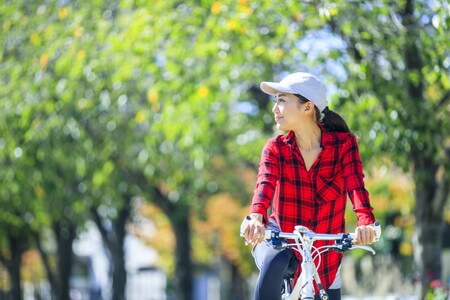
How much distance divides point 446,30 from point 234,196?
18145 mm

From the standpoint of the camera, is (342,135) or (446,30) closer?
(342,135)

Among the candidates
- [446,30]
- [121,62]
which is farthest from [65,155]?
[446,30]

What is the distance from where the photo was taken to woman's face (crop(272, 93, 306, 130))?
6258 millimetres

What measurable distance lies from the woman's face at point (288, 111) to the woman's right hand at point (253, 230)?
Answer: 2.28 ft

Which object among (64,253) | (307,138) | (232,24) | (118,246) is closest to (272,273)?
(307,138)

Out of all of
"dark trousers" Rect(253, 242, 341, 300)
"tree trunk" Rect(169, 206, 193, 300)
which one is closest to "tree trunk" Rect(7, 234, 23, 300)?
"tree trunk" Rect(169, 206, 193, 300)

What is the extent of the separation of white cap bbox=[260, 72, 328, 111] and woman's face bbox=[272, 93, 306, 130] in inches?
2.4

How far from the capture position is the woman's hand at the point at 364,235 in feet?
18.8

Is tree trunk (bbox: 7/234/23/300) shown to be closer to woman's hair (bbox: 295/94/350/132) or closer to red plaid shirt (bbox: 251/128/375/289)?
woman's hair (bbox: 295/94/350/132)

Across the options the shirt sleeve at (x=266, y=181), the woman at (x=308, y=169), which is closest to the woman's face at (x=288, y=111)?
the woman at (x=308, y=169)

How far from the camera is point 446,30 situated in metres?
11.5

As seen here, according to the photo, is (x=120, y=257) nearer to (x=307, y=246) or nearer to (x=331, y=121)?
(x=331, y=121)

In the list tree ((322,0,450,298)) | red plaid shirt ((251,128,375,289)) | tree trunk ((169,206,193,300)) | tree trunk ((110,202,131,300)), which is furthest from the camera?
tree trunk ((110,202,131,300))

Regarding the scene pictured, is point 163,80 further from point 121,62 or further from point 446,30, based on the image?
point 446,30
